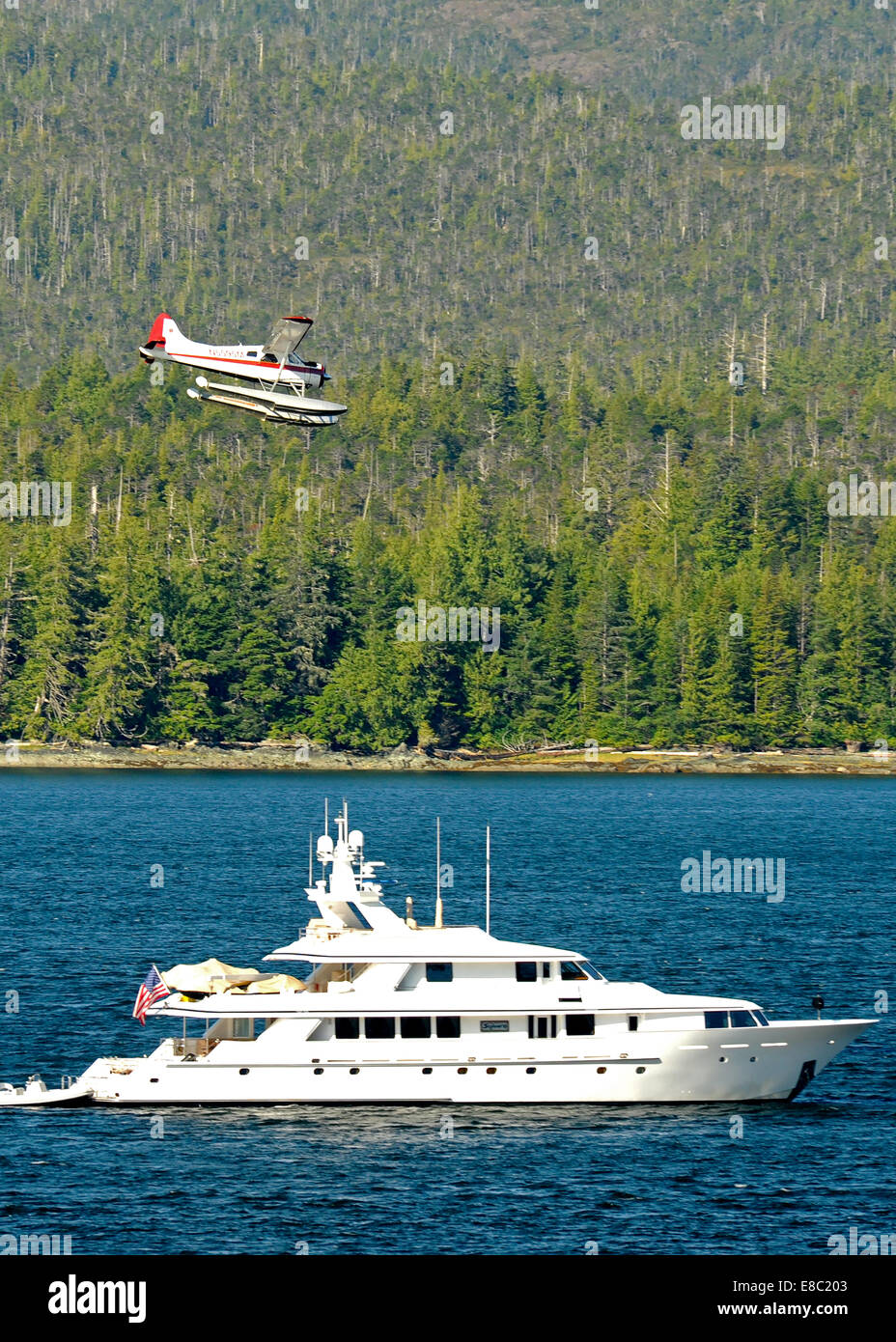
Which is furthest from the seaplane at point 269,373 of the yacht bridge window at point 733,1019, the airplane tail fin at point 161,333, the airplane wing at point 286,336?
the yacht bridge window at point 733,1019

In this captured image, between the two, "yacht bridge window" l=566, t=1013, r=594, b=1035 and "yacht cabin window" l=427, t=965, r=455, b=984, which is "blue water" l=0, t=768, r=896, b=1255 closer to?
"yacht bridge window" l=566, t=1013, r=594, b=1035

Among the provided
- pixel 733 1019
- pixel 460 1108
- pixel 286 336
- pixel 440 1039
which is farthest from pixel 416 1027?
pixel 286 336

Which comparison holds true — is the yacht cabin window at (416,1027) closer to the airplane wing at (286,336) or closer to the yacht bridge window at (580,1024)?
the yacht bridge window at (580,1024)

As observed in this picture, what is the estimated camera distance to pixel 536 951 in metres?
51.9

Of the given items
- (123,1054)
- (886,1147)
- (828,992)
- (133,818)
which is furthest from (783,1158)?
(133,818)

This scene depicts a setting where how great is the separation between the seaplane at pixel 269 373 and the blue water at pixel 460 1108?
22082mm

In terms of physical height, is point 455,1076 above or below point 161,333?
below

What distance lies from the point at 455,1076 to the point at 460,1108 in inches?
32.2

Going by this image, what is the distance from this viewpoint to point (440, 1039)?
51.1 meters

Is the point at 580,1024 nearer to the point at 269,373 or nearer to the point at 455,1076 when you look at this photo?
the point at 455,1076

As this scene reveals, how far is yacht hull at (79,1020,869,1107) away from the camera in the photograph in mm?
50750
